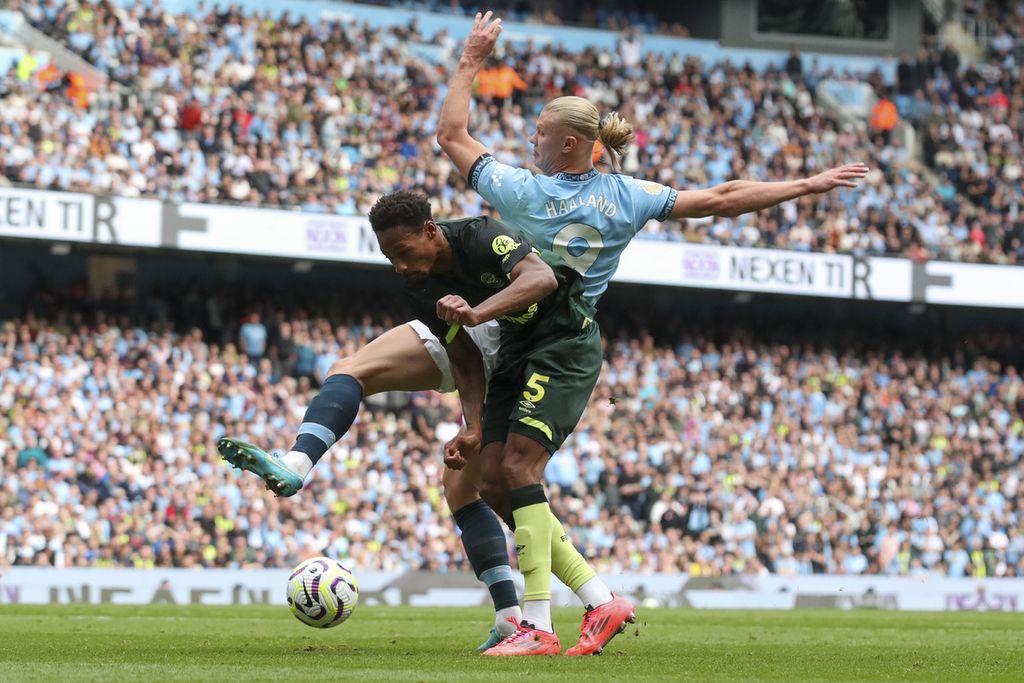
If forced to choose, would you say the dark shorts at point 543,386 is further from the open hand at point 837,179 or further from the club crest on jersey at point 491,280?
the open hand at point 837,179

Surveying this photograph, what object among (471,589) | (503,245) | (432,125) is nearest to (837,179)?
(503,245)

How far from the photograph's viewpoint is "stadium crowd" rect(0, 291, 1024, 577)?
1895cm

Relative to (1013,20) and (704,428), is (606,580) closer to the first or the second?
(704,428)

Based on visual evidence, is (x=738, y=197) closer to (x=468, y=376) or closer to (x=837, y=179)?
(x=837, y=179)

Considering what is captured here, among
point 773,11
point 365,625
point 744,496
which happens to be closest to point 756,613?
point 744,496

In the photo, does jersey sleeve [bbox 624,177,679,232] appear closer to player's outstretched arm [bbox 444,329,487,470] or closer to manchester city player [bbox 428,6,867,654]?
manchester city player [bbox 428,6,867,654]

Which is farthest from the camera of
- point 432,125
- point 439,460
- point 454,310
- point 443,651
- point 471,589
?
point 432,125

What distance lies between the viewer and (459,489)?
25.9 ft

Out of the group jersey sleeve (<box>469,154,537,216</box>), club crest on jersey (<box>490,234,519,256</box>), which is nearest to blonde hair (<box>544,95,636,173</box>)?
jersey sleeve (<box>469,154,537,216</box>)

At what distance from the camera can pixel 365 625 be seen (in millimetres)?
11898

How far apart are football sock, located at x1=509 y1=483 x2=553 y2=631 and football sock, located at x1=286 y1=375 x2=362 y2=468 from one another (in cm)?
86

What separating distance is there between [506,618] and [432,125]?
17.9m

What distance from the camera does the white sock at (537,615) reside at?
7.13 m

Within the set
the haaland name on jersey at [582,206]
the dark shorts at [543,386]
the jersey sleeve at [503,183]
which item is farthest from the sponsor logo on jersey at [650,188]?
the dark shorts at [543,386]
